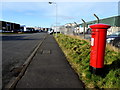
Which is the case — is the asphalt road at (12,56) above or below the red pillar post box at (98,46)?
below

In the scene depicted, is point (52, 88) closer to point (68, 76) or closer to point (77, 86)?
point (77, 86)

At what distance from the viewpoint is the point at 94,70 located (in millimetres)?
3713

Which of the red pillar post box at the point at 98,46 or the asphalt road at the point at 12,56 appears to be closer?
the red pillar post box at the point at 98,46

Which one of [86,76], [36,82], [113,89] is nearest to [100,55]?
[86,76]

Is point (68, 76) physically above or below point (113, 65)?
below

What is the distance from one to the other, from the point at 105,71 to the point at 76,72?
980 mm

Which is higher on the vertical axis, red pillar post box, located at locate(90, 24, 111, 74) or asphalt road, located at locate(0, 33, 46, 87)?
red pillar post box, located at locate(90, 24, 111, 74)

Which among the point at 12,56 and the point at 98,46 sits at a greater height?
the point at 98,46

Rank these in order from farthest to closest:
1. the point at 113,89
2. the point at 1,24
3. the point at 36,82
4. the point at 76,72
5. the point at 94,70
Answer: the point at 1,24, the point at 76,72, the point at 94,70, the point at 36,82, the point at 113,89

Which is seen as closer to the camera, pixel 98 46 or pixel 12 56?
pixel 98 46

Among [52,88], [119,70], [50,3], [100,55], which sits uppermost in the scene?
[50,3]

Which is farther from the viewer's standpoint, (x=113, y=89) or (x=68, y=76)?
(x=68, y=76)

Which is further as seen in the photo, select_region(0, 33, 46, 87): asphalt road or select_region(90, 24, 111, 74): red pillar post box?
select_region(0, 33, 46, 87): asphalt road

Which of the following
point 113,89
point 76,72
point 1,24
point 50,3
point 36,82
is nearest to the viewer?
point 113,89
